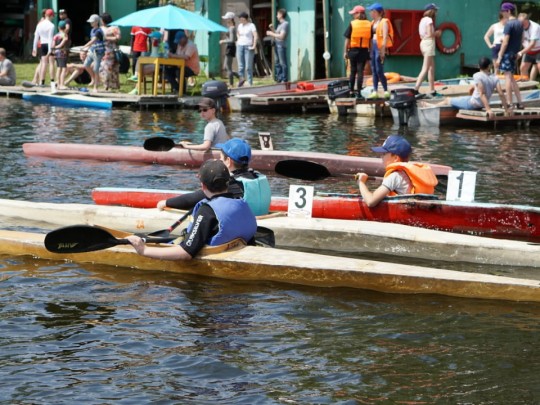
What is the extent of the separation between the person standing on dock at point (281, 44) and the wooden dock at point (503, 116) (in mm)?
6553

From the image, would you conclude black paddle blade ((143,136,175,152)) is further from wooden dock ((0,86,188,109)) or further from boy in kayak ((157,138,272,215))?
wooden dock ((0,86,188,109))

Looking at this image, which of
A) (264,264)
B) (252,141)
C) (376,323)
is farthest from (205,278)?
(252,141)

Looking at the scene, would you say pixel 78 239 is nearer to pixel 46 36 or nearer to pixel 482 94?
pixel 482 94

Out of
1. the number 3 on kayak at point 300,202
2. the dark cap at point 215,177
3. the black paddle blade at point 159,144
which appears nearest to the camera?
the dark cap at point 215,177

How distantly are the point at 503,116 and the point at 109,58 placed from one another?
9629 millimetres

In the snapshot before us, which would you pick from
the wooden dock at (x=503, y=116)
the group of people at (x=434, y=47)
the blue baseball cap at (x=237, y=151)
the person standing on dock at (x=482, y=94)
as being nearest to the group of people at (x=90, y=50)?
the group of people at (x=434, y=47)

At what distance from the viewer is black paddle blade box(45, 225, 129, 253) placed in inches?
359

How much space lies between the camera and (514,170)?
15344mm

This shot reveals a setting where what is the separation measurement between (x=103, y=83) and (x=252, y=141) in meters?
8.25

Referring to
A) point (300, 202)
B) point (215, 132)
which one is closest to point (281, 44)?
point (215, 132)

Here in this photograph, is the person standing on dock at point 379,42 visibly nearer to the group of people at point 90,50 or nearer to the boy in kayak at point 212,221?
the group of people at point 90,50

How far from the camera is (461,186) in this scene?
11.3m

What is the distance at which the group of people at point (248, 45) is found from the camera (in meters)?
24.8

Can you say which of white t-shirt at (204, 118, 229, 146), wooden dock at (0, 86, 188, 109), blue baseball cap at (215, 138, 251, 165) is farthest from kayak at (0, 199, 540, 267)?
wooden dock at (0, 86, 188, 109)
